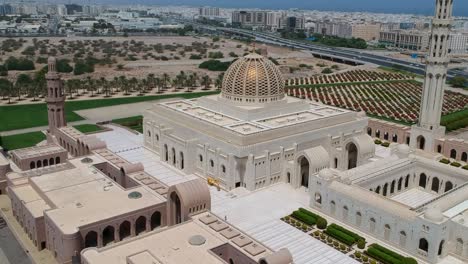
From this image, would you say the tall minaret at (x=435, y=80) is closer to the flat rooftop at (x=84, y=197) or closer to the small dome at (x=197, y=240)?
the flat rooftop at (x=84, y=197)

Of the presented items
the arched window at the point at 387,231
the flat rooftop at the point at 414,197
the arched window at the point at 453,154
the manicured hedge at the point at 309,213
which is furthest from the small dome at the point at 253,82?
the arched window at the point at 453,154

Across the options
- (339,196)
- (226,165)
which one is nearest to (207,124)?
(226,165)

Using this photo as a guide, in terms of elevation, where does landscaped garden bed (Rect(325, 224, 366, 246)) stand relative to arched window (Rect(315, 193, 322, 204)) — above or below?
below

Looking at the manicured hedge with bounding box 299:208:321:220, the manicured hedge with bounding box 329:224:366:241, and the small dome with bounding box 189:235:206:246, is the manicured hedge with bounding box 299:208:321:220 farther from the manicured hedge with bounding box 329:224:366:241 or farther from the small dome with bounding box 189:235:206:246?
the small dome with bounding box 189:235:206:246

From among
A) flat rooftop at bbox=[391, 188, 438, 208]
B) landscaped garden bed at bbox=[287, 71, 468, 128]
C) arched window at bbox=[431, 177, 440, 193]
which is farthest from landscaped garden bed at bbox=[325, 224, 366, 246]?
landscaped garden bed at bbox=[287, 71, 468, 128]

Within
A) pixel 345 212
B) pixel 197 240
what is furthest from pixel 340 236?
pixel 197 240

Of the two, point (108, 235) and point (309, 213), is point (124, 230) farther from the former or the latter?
point (309, 213)
